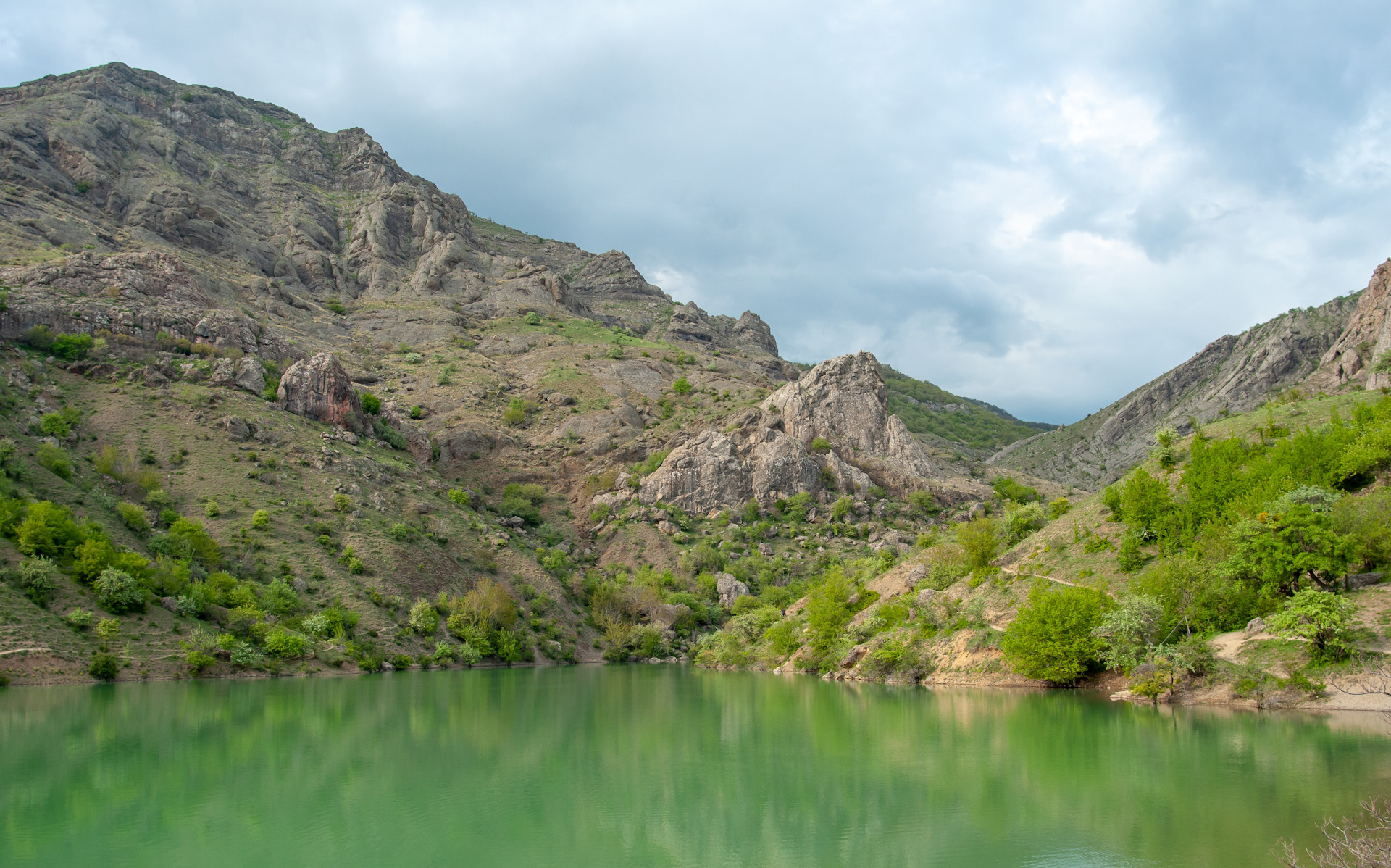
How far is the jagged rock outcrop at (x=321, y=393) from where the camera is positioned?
74.1m

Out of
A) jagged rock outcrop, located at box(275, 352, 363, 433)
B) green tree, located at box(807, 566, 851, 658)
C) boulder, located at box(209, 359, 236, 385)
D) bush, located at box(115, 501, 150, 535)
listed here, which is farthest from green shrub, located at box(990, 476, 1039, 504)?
boulder, located at box(209, 359, 236, 385)

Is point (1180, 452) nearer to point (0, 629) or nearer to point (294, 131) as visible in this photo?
point (0, 629)

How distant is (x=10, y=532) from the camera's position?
1603 inches

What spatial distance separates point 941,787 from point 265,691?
34203 millimetres

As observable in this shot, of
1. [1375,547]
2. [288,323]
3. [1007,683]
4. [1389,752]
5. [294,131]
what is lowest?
[1007,683]

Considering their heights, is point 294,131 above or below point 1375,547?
above

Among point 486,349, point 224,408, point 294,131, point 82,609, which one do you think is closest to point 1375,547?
point 82,609

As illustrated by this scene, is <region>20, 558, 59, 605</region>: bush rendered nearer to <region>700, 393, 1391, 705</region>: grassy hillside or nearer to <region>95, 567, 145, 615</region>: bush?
<region>95, 567, 145, 615</region>: bush

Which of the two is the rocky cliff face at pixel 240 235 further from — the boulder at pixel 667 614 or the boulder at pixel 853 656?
the boulder at pixel 853 656

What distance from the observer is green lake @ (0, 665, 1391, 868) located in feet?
40.6

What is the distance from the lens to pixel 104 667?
3750 cm

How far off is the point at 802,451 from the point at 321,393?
5578 cm

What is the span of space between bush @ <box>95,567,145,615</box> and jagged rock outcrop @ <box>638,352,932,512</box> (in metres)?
57.8

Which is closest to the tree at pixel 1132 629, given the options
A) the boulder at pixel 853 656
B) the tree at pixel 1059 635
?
the tree at pixel 1059 635
